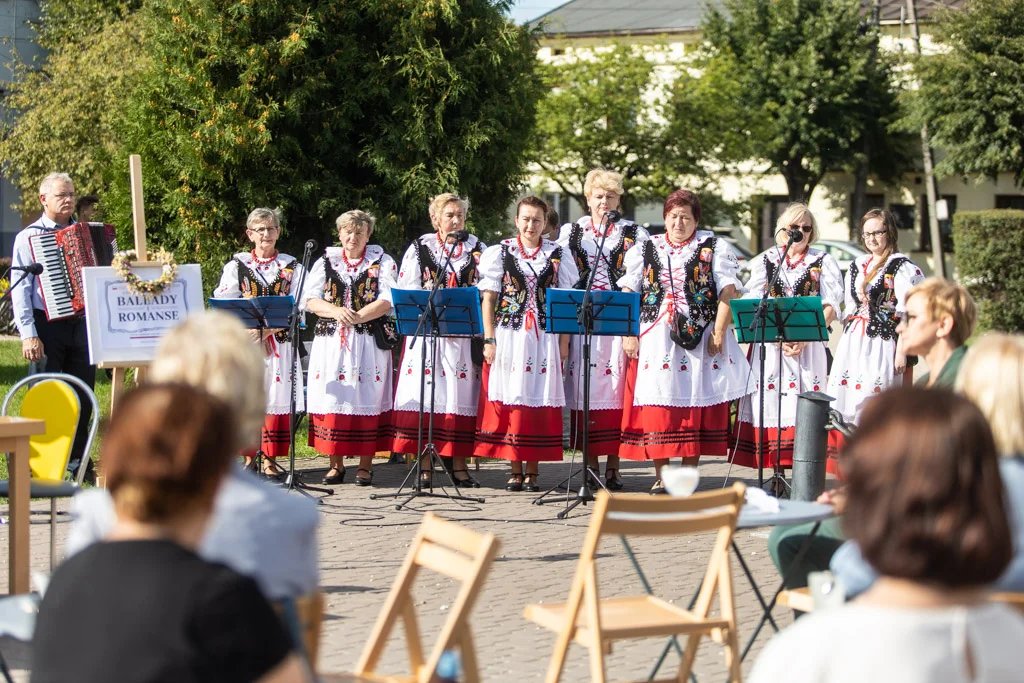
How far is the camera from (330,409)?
375 inches

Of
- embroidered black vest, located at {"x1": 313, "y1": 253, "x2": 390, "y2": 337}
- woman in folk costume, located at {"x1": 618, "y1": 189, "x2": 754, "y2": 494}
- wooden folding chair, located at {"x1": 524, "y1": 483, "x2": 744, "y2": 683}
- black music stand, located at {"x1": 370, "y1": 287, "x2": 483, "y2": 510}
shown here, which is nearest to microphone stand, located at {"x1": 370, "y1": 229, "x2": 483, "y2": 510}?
black music stand, located at {"x1": 370, "y1": 287, "x2": 483, "y2": 510}

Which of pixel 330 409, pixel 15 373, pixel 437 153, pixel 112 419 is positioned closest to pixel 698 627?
pixel 112 419

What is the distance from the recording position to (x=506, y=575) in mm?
6930

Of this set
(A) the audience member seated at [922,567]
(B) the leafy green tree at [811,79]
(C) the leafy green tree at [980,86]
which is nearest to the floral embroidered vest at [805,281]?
(A) the audience member seated at [922,567]

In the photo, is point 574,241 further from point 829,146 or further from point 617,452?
point 829,146

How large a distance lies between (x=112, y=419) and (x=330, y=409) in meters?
7.06

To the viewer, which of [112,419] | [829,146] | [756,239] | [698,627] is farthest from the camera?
[756,239]

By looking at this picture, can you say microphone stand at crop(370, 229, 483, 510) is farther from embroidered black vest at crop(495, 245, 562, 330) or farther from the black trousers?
the black trousers

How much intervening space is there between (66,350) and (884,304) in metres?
5.79

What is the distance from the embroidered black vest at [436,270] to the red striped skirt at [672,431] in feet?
4.63

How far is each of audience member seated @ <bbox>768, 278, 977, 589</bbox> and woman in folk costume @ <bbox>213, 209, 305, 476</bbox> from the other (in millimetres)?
5071

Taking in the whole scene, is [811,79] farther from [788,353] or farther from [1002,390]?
[1002,390]

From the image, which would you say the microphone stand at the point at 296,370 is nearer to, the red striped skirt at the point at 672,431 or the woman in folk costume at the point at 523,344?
the woman in folk costume at the point at 523,344

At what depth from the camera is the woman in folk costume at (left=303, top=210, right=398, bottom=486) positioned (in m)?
9.39
